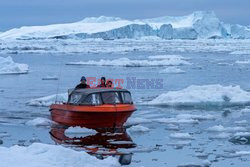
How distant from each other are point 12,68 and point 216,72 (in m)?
11.0

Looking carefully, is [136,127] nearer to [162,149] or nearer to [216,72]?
[162,149]

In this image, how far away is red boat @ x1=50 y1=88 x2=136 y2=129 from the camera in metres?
11.6

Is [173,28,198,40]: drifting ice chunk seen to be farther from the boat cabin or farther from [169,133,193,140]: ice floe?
[169,133,193,140]: ice floe

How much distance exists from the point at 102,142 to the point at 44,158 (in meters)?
3.69

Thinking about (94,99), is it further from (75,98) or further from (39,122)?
(39,122)

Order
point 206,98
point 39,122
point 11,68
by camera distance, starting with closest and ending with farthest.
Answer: point 39,122, point 206,98, point 11,68

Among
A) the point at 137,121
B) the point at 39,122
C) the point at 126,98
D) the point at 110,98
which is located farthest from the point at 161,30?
the point at 110,98

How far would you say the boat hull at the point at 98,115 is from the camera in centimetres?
1157

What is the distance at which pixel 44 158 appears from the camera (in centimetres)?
696

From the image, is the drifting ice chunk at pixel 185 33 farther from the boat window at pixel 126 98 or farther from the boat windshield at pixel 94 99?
the boat windshield at pixel 94 99

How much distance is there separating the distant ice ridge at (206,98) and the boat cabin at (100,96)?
3668 mm

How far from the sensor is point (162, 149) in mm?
9656

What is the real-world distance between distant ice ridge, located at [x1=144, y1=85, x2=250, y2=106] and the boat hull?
394cm

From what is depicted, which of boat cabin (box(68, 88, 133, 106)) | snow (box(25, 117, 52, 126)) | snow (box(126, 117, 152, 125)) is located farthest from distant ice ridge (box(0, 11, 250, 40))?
boat cabin (box(68, 88, 133, 106))
